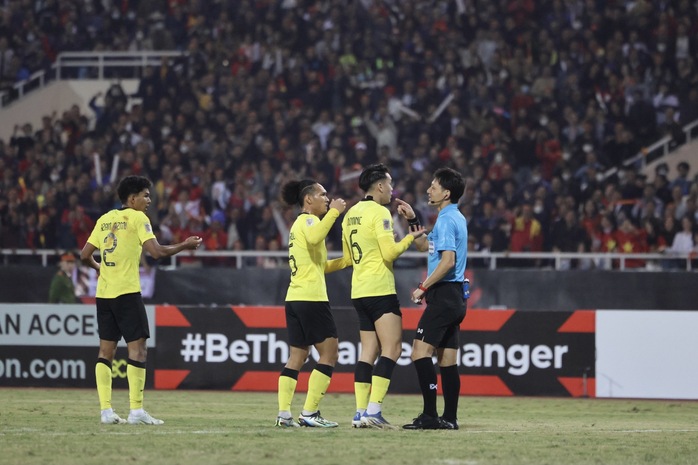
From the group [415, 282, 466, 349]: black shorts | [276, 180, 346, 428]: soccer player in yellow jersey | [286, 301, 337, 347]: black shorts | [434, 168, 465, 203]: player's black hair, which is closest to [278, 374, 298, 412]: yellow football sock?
[276, 180, 346, 428]: soccer player in yellow jersey

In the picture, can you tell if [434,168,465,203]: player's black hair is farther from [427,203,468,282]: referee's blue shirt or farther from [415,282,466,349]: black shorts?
[415,282,466,349]: black shorts

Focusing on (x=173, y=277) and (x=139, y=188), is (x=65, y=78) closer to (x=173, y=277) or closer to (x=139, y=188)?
(x=173, y=277)

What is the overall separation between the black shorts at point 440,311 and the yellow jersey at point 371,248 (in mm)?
403

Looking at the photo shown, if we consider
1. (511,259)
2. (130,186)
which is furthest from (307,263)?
(511,259)

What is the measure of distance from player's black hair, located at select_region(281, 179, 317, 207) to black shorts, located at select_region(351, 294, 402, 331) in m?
1.12

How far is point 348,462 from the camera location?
9156 mm

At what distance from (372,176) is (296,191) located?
0.76m

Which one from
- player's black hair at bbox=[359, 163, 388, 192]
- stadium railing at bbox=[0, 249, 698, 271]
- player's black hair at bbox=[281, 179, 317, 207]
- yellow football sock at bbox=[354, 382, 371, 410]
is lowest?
yellow football sock at bbox=[354, 382, 371, 410]

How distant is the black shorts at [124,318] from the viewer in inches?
478

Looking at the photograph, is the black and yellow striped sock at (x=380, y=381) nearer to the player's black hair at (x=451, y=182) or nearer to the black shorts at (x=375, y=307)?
the black shorts at (x=375, y=307)

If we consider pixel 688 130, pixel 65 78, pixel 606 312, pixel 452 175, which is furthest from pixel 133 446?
pixel 65 78

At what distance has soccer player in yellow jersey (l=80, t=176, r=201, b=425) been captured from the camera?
12094 millimetres

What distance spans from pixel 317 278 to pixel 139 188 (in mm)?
2014

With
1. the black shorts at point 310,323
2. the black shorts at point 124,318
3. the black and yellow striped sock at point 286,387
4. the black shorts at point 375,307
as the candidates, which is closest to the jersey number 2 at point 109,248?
the black shorts at point 124,318
